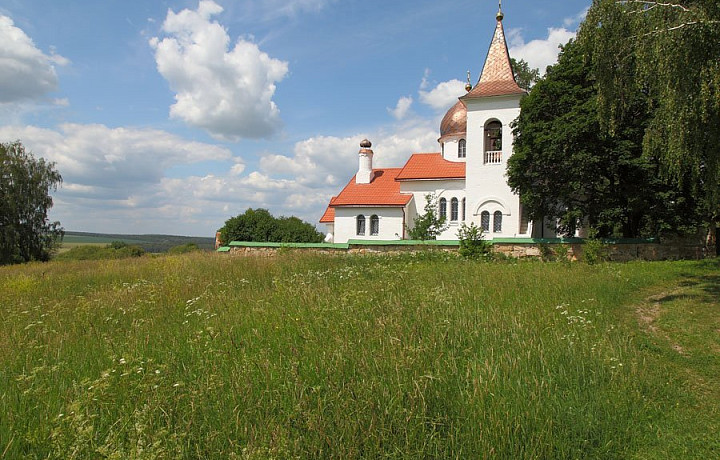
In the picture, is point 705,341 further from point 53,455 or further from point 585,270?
point 53,455

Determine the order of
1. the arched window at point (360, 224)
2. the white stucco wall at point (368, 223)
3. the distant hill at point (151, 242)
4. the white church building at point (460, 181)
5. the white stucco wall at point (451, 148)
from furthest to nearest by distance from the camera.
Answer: the distant hill at point (151, 242), the white stucco wall at point (451, 148), the arched window at point (360, 224), the white stucco wall at point (368, 223), the white church building at point (460, 181)

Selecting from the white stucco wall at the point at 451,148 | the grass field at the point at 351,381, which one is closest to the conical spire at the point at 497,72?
the white stucco wall at the point at 451,148

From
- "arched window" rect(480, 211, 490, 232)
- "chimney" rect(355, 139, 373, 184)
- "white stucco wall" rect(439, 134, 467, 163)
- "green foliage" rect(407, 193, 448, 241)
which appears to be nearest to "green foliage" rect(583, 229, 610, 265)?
"arched window" rect(480, 211, 490, 232)

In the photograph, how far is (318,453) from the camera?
285 centimetres

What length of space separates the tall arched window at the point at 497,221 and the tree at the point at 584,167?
496 centimetres

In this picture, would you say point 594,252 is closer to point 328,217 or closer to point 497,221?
point 497,221

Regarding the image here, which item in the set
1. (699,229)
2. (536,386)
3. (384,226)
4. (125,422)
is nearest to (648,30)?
(536,386)

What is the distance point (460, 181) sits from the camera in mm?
28453

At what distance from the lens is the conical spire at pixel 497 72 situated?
79.6ft

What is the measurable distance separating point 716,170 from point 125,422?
39.1 ft

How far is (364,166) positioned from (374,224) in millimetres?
5359

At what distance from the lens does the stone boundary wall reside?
1617cm

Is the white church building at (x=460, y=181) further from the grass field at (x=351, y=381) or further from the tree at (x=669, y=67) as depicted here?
the grass field at (x=351, y=381)

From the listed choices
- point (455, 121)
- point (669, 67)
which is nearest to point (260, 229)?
point (455, 121)
